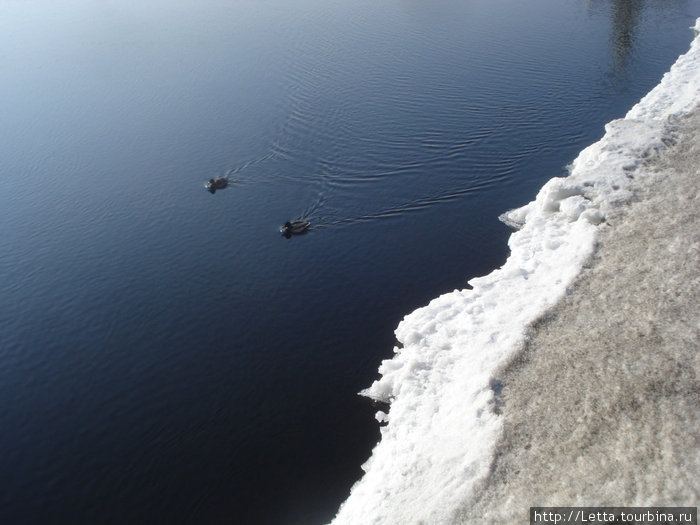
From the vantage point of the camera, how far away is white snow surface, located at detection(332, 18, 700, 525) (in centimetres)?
1622

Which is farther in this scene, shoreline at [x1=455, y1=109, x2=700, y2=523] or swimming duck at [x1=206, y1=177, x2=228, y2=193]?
swimming duck at [x1=206, y1=177, x2=228, y2=193]

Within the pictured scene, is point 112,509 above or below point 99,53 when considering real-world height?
below

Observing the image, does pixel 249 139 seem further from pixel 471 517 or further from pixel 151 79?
pixel 471 517

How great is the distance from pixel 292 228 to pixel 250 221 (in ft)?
9.41

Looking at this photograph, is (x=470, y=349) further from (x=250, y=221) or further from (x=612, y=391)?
(x=250, y=221)

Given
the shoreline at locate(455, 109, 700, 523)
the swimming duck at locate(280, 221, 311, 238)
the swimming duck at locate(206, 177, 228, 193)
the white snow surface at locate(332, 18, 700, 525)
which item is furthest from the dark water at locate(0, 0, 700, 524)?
the shoreline at locate(455, 109, 700, 523)

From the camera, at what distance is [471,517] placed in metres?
14.8

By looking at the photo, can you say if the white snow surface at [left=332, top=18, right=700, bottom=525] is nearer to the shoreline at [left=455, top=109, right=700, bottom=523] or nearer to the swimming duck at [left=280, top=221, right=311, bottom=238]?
the shoreline at [left=455, top=109, right=700, bottom=523]

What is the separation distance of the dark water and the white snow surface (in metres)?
1.13

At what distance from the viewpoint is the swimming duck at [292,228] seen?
Result: 29.2 m

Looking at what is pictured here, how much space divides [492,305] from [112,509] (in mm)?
14439

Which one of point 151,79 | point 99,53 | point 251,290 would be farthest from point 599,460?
point 99,53

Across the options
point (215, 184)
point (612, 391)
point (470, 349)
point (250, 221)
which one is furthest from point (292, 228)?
point (612, 391)

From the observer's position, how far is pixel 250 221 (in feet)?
101
